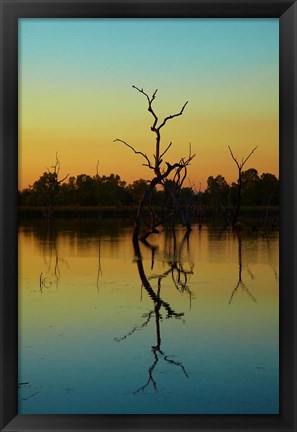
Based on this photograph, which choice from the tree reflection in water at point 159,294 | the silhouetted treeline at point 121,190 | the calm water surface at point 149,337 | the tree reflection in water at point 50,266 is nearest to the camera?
the calm water surface at point 149,337

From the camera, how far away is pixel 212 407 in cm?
368

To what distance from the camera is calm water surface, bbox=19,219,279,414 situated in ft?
12.5

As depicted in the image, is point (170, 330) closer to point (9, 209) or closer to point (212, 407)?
point (212, 407)

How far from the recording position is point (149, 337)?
5.22 meters

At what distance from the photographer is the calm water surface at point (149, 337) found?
380 cm

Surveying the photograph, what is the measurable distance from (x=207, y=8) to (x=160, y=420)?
1.88 m

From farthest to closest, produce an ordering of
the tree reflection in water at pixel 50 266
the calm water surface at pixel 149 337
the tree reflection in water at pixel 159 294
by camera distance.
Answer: the tree reflection in water at pixel 50 266, the tree reflection in water at pixel 159 294, the calm water surface at pixel 149 337

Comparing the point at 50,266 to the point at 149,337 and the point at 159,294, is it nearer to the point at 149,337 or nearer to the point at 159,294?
the point at 159,294

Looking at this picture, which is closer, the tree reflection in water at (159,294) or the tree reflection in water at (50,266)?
the tree reflection in water at (159,294)

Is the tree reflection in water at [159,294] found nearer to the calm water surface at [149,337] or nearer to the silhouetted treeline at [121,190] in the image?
the calm water surface at [149,337]

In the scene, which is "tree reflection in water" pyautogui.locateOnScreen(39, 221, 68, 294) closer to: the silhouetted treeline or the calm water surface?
the calm water surface

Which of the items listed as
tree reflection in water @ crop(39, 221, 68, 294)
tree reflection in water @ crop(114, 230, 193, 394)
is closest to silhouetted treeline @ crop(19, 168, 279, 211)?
tree reflection in water @ crop(39, 221, 68, 294)

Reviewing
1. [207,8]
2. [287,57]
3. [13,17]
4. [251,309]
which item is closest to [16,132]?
[13,17]

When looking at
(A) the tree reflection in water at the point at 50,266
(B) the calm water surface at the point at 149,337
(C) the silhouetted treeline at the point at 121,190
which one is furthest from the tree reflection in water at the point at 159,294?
(C) the silhouetted treeline at the point at 121,190
